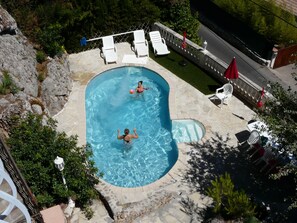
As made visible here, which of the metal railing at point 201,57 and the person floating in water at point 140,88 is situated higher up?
the metal railing at point 201,57

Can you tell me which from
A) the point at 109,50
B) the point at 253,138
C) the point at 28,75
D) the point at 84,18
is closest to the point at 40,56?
the point at 28,75

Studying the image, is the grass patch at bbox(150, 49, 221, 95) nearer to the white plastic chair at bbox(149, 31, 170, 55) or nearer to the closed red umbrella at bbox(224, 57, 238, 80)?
the white plastic chair at bbox(149, 31, 170, 55)

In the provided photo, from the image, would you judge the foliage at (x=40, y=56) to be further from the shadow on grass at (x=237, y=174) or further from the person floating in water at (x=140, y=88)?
the shadow on grass at (x=237, y=174)

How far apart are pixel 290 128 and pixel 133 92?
1032 centimetres

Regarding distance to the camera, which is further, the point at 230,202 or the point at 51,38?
the point at 51,38

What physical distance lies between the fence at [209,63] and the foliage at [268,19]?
4.38 metres

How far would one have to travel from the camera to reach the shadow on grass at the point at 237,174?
14938mm

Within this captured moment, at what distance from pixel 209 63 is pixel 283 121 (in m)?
9.51

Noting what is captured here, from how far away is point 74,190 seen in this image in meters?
14.3

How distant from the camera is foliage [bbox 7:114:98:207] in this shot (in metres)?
13.6

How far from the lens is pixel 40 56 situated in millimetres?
19516

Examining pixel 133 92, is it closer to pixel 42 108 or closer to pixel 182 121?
pixel 182 121

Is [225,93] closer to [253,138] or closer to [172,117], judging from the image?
[172,117]

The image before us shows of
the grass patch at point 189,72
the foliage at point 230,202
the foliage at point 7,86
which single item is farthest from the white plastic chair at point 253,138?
the foliage at point 7,86
